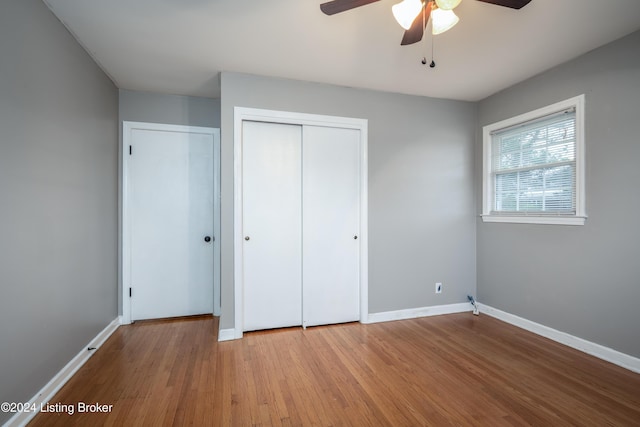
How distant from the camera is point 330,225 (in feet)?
9.74

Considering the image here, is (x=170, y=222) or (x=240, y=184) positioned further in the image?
(x=170, y=222)

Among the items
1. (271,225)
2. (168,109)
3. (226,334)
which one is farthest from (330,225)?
(168,109)

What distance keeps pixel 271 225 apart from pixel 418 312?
1.94 meters

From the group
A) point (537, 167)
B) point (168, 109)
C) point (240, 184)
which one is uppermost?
point (168, 109)

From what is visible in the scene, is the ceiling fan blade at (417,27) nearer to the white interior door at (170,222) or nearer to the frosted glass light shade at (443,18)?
the frosted glass light shade at (443,18)

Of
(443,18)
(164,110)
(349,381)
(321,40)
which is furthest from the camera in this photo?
(164,110)

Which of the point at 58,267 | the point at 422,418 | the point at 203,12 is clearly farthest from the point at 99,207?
the point at 422,418

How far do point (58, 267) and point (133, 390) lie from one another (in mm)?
975

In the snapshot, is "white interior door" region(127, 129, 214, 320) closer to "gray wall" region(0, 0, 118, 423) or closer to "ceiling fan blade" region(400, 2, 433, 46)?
"gray wall" region(0, 0, 118, 423)

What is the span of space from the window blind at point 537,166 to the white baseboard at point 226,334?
3099 millimetres

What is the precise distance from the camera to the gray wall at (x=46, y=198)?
4.87 ft

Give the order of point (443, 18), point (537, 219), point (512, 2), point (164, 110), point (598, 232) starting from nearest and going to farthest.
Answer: point (512, 2), point (443, 18), point (598, 232), point (537, 219), point (164, 110)

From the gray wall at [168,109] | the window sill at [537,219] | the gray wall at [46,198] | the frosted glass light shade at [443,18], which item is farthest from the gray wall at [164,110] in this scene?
the window sill at [537,219]

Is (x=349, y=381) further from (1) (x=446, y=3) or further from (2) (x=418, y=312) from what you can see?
(1) (x=446, y=3)
